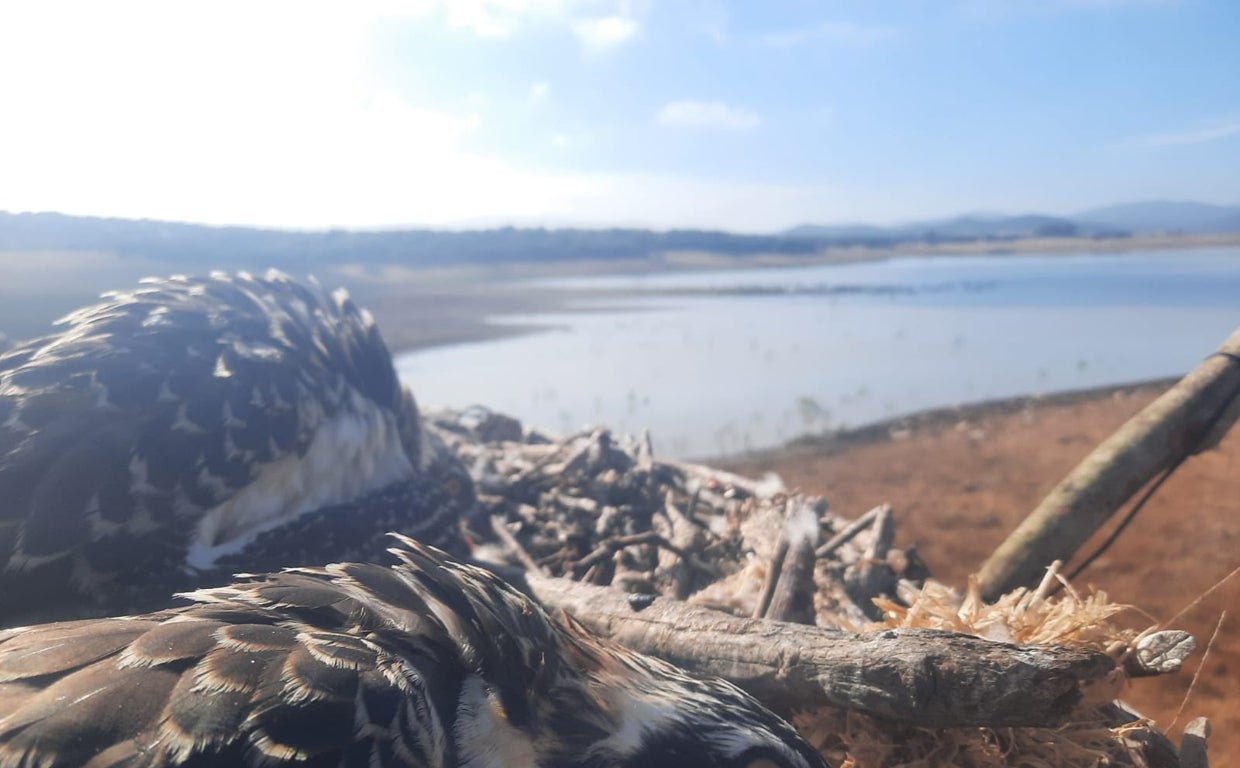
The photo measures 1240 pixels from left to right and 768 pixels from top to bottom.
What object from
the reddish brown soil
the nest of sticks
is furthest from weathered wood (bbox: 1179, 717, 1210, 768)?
the reddish brown soil

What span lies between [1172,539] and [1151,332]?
12.8 m

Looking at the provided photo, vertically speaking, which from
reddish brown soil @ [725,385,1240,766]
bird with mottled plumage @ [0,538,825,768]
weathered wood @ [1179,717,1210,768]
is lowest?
reddish brown soil @ [725,385,1240,766]

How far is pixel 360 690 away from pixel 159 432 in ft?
5.58

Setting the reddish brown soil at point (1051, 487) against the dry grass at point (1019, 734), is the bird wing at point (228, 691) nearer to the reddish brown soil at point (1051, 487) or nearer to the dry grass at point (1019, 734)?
the dry grass at point (1019, 734)

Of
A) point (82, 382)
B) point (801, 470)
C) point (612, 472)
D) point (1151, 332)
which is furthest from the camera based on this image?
point (1151, 332)

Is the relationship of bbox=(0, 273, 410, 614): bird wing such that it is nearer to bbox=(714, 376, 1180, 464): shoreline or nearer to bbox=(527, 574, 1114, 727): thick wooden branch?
bbox=(527, 574, 1114, 727): thick wooden branch

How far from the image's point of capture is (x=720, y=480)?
16.4ft

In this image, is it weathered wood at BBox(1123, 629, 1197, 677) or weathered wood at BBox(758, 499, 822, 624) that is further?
weathered wood at BBox(758, 499, 822, 624)

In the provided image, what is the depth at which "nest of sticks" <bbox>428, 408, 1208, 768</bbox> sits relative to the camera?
74.5 inches

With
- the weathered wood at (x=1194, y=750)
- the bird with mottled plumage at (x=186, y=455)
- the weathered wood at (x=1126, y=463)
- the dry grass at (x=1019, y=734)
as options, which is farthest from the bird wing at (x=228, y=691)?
the weathered wood at (x=1126, y=463)

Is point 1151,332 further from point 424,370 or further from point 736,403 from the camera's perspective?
point 424,370

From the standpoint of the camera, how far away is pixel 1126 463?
117 inches

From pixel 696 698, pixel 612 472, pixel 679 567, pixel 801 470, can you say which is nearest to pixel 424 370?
pixel 801 470

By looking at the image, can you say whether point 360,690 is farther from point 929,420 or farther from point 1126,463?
point 929,420
